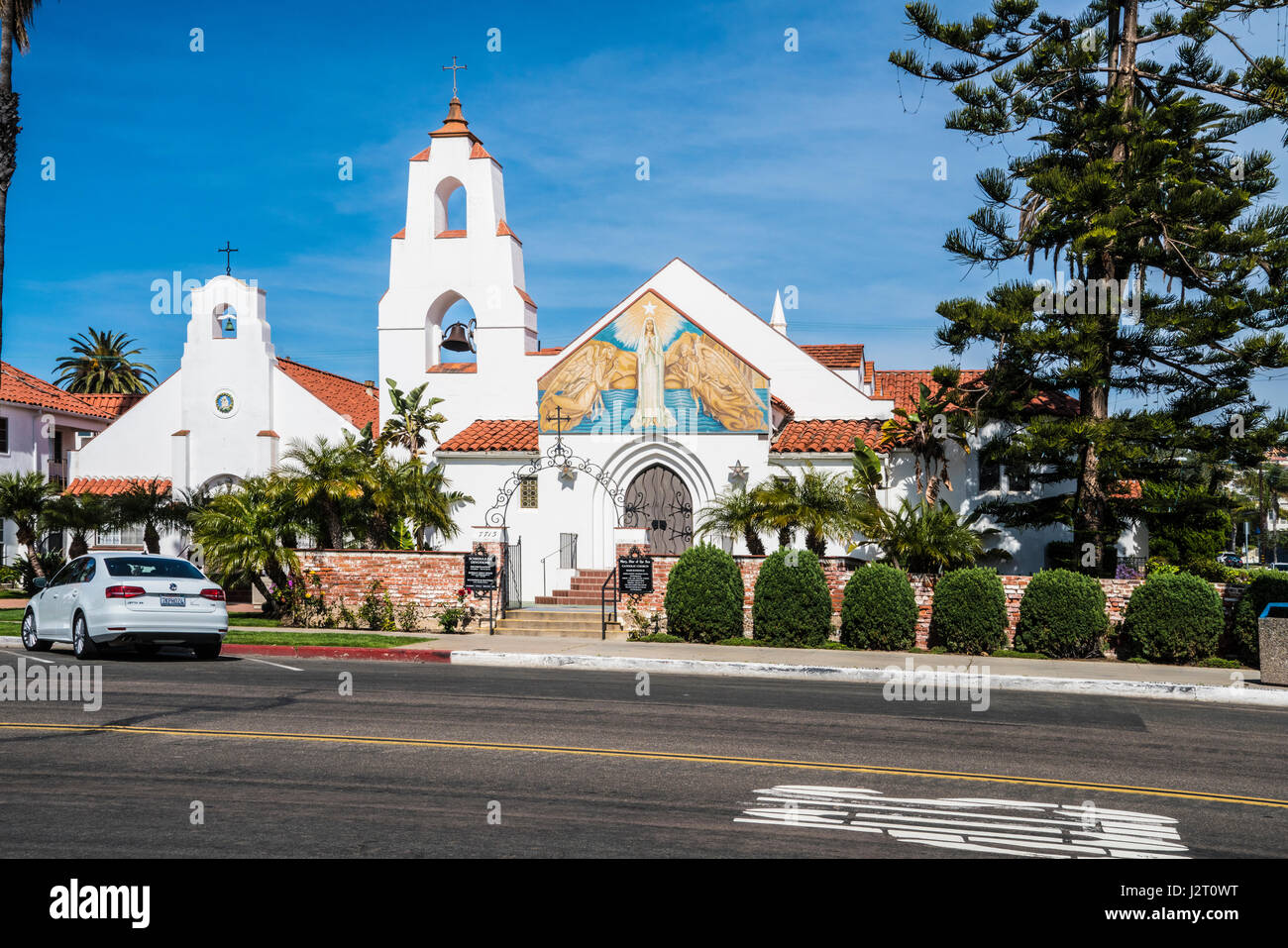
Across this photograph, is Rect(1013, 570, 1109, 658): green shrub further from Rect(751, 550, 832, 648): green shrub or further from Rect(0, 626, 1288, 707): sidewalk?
Rect(751, 550, 832, 648): green shrub

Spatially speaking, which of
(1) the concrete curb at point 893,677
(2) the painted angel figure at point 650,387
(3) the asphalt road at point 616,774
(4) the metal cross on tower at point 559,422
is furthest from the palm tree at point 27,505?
(3) the asphalt road at point 616,774

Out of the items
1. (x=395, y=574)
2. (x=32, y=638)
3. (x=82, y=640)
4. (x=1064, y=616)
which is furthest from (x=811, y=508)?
(x=32, y=638)

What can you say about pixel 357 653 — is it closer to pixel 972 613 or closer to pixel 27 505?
pixel 972 613

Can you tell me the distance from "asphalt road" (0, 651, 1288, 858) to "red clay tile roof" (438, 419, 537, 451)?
13036 mm

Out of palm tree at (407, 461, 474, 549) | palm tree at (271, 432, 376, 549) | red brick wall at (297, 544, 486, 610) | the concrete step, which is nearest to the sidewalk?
the concrete step

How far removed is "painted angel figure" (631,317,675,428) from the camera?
81.3 ft

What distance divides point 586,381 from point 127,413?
16601 millimetres

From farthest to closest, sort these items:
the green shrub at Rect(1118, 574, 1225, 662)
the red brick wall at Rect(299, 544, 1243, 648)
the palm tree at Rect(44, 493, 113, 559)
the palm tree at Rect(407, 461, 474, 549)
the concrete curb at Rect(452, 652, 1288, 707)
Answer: the palm tree at Rect(44, 493, 113, 559) < the palm tree at Rect(407, 461, 474, 549) < the red brick wall at Rect(299, 544, 1243, 648) < the green shrub at Rect(1118, 574, 1225, 662) < the concrete curb at Rect(452, 652, 1288, 707)

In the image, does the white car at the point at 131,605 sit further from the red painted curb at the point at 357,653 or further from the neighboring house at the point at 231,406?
the neighboring house at the point at 231,406

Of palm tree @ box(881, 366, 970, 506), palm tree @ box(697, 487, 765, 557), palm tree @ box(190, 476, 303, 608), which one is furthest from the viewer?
palm tree @ box(881, 366, 970, 506)

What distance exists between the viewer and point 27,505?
3152 centimetres

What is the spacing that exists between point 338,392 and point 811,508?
2273cm

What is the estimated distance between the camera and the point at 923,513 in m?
20.1
